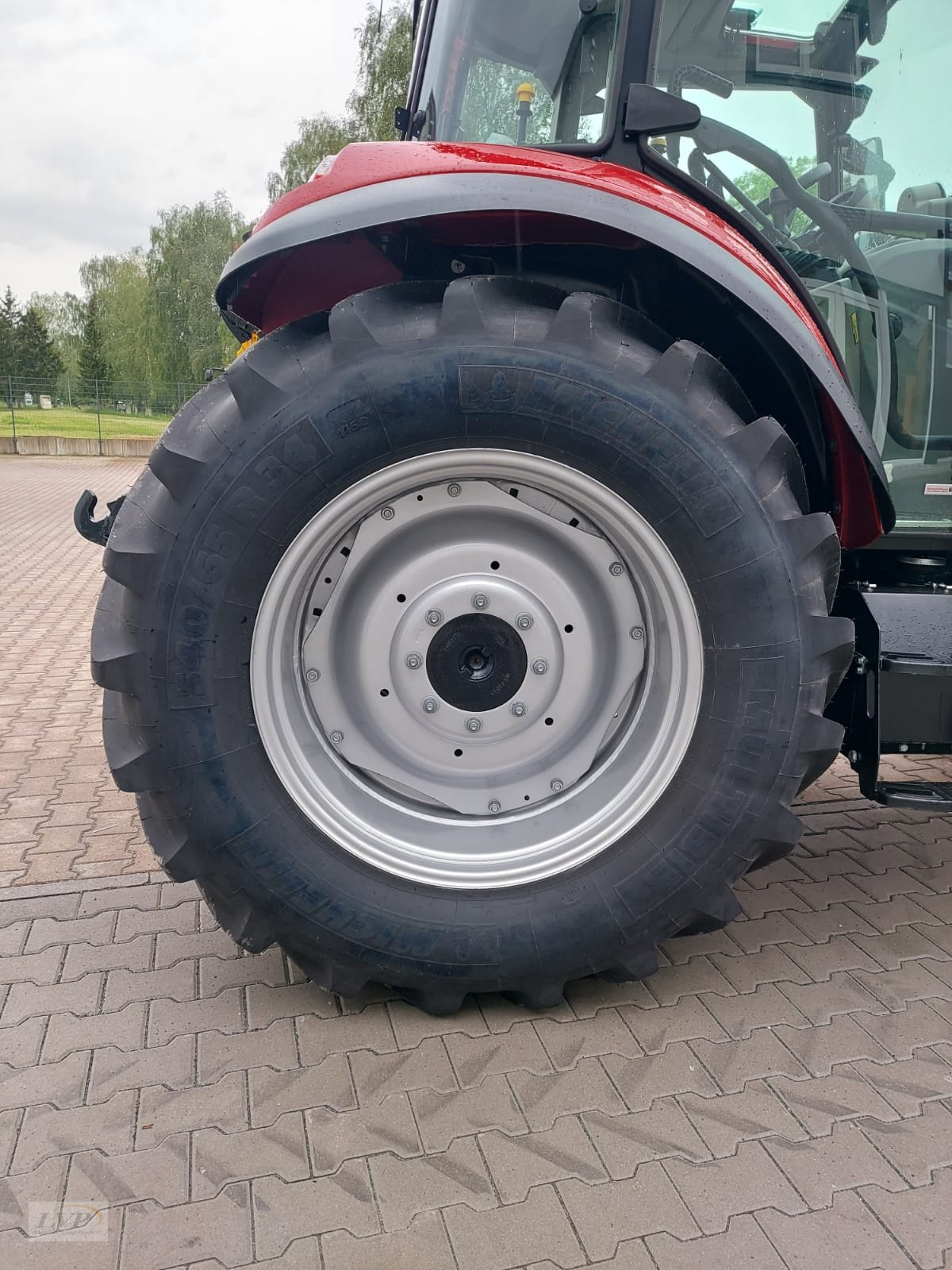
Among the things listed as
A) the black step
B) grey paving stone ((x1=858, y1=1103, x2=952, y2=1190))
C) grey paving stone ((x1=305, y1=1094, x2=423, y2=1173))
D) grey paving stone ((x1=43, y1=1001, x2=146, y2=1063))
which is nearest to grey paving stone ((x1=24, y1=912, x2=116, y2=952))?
grey paving stone ((x1=43, y1=1001, x2=146, y2=1063))

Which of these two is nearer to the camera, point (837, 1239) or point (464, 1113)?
point (837, 1239)

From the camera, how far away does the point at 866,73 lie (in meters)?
2.31

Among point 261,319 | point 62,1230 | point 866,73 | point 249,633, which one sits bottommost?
point 62,1230

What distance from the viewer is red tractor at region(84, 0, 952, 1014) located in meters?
1.87

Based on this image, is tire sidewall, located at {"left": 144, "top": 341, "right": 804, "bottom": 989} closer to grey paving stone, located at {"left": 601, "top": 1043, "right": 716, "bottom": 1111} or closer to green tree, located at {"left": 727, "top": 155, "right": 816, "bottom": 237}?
grey paving stone, located at {"left": 601, "top": 1043, "right": 716, "bottom": 1111}

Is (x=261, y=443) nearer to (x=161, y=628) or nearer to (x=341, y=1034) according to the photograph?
(x=161, y=628)

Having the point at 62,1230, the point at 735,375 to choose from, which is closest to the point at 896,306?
the point at 735,375

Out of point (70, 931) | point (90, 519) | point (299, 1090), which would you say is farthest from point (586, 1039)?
point (90, 519)

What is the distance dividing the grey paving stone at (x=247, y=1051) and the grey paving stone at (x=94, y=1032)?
14 cm

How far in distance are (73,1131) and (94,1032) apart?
0.30 meters

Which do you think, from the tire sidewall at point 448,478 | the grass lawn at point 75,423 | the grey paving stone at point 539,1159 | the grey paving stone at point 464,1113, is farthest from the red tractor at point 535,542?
the grass lawn at point 75,423

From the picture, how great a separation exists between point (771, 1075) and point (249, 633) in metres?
1.30

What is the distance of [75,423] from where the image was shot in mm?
25219

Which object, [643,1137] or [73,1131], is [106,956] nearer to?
[73,1131]
